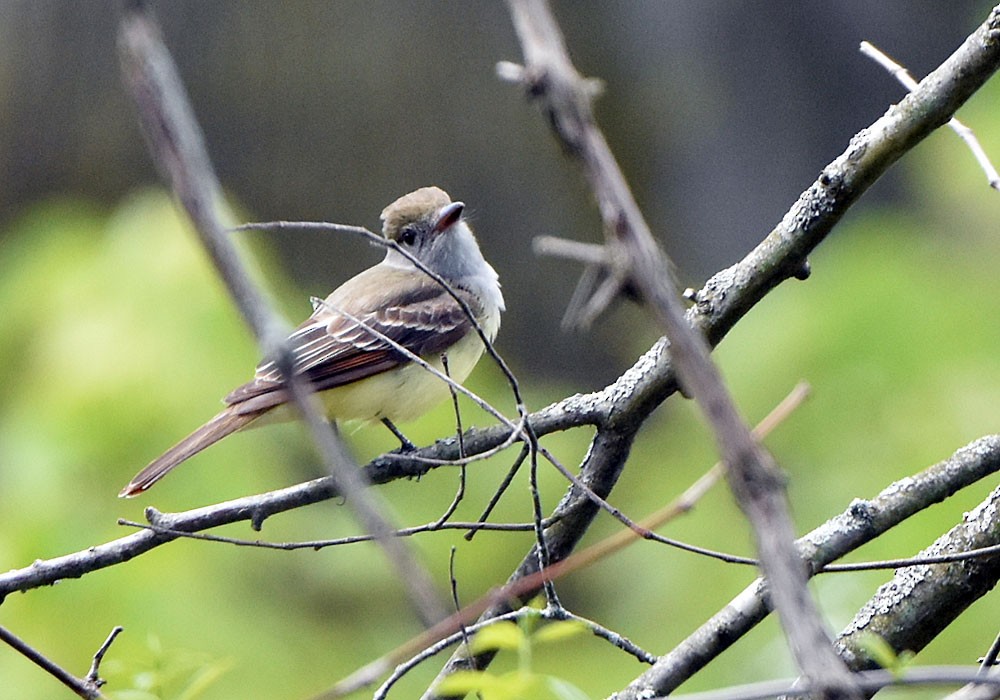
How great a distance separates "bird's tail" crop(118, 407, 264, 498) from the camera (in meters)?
3.84

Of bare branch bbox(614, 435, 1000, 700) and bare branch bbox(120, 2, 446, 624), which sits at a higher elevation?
bare branch bbox(614, 435, 1000, 700)

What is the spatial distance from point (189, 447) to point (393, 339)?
838mm

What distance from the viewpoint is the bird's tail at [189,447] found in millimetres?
3836

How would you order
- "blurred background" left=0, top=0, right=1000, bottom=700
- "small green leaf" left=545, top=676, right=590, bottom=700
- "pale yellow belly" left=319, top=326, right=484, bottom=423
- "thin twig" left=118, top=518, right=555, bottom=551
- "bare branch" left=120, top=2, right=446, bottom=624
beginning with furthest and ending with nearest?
"blurred background" left=0, top=0, right=1000, bottom=700 → "pale yellow belly" left=319, top=326, right=484, bottom=423 → "thin twig" left=118, top=518, right=555, bottom=551 → "small green leaf" left=545, top=676, right=590, bottom=700 → "bare branch" left=120, top=2, right=446, bottom=624

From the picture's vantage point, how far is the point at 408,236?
15.9ft

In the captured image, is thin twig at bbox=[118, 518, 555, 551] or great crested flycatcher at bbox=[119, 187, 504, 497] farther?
great crested flycatcher at bbox=[119, 187, 504, 497]

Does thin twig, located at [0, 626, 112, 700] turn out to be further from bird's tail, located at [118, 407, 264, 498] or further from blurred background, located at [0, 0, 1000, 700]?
bird's tail, located at [118, 407, 264, 498]

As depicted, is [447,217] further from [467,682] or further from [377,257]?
[377,257]

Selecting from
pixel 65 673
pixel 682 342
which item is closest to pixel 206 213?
pixel 682 342

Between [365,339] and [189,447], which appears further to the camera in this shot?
[365,339]

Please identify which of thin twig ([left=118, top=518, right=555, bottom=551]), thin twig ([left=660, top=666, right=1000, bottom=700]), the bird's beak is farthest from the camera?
the bird's beak

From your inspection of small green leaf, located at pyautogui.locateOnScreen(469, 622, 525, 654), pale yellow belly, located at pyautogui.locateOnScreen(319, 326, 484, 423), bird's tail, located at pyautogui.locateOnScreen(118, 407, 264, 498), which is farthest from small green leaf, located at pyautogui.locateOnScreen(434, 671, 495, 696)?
pale yellow belly, located at pyautogui.locateOnScreen(319, 326, 484, 423)

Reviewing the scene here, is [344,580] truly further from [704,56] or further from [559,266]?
[704,56]

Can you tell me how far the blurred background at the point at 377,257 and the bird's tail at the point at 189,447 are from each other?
56cm
